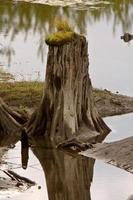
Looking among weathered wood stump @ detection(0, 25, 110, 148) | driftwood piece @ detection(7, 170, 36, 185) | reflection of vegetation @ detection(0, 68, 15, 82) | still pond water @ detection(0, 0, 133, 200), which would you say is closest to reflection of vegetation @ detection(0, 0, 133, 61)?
still pond water @ detection(0, 0, 133, 200)

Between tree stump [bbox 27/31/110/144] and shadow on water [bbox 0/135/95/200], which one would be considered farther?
tree stump [bbox 27/31/110/144]

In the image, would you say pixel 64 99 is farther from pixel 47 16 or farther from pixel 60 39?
pixel 47 16

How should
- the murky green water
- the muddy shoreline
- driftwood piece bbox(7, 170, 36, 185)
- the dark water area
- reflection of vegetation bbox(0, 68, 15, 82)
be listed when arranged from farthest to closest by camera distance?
the murky green water < reflection of vegetation bbox(0, 68, 15, 82) < the muddy shoreline < driftwood piece bbox(7, 170, 36, 185) < the dark water area

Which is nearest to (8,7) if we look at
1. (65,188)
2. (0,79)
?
(0,79)

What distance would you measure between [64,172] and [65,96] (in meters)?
2.72

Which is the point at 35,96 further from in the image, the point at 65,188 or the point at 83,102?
the point at 65,188

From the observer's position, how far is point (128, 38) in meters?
36.2

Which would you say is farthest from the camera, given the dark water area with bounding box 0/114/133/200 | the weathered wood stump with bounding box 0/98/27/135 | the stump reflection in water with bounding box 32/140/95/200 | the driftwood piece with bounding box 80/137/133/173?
the weathered wood stump with bounding box 0/98/27/135

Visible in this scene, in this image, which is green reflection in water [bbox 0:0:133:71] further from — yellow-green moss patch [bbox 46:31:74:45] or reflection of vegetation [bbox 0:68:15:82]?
yellow-green moss patch [bbox 46:31:74:45]

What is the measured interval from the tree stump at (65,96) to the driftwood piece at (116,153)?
103 cm

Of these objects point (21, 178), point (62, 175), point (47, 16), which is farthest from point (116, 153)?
point (47, 16)

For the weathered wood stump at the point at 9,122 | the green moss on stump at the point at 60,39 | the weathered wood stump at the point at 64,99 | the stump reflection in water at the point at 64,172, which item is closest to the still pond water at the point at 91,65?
the stump reflection in water at the point at 64,172

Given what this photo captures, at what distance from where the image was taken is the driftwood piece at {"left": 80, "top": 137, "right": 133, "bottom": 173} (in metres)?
15.9

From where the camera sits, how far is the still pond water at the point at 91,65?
48.5 ft
